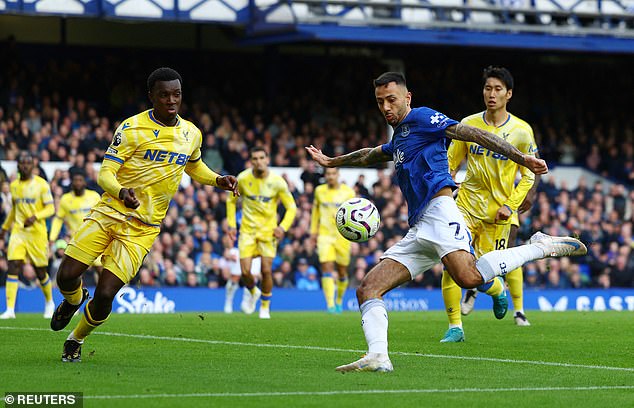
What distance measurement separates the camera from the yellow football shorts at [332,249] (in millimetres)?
23984

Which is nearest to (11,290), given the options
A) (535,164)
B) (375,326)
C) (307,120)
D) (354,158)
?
(354,158)

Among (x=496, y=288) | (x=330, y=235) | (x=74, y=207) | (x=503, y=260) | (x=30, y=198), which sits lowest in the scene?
(x=496, y=288)

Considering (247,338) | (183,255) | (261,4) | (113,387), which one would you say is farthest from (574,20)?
(113,387)

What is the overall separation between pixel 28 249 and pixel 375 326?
12.2 metres

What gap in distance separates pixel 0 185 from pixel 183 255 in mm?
4064

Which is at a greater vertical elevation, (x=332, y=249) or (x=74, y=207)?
A: (x=74, y=207)

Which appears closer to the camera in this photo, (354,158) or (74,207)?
(354,158)

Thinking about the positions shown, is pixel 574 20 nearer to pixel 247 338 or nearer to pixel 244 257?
pixel 244 257

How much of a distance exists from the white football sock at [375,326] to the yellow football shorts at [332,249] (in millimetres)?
13703

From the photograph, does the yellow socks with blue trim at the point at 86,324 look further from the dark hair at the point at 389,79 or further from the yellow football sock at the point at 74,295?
the dark hair at the point at 389,79

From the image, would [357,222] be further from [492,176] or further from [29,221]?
[29,221]

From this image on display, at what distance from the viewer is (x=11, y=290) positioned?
829 inches

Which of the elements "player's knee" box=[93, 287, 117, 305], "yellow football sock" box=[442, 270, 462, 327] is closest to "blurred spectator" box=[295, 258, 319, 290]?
"yellow football sock" box=[442, 270, 462, 327]

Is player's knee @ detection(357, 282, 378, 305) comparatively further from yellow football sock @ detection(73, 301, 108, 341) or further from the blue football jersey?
yellow football sock @ detection(73, 301, 108, 341)
